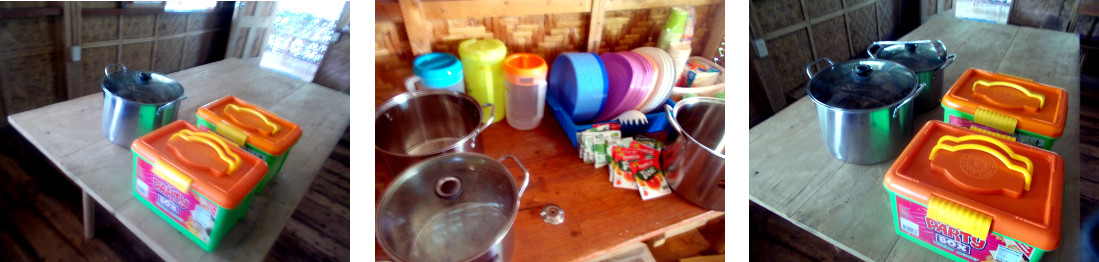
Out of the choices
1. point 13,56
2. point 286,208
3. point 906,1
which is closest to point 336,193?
point 286,208

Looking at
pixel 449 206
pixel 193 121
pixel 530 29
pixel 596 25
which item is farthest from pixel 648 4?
pixel 193 121

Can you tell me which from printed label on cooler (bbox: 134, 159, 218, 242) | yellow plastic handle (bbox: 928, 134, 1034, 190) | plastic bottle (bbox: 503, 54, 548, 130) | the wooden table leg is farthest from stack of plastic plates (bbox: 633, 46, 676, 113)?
the wooden table leg

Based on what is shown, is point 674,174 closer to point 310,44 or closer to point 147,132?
point 310,44

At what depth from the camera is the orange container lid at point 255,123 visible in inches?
28.9

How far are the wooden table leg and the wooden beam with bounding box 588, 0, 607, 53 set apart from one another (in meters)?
1.01

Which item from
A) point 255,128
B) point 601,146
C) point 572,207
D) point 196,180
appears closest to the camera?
point 196,180

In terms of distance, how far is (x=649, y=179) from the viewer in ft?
3.03

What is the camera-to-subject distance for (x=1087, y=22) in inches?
51.0

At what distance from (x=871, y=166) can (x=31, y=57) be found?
1.67 meters

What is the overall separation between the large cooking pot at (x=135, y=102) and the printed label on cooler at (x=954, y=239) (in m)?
1.27

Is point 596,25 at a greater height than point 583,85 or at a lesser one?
greater

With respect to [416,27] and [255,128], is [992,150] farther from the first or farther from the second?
[255,128]

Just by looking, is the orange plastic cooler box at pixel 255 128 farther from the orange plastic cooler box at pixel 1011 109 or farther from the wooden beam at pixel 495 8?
the orange plastic cooler box at pixel 1011 109

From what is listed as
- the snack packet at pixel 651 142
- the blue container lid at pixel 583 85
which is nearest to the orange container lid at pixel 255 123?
the blue container lid at pixel 583 85
